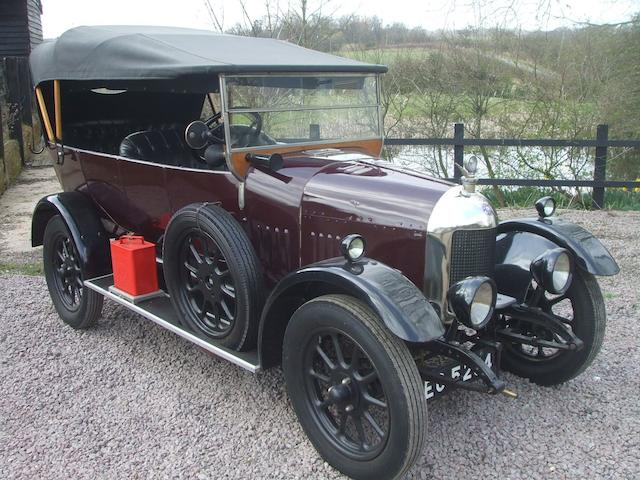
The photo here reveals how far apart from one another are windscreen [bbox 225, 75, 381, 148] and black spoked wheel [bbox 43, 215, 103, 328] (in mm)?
1671

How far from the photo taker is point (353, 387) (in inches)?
104

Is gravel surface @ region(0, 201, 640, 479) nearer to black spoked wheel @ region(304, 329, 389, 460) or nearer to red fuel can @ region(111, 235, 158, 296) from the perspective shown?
black spoked wheel @ region(304, 329, 389, 460)

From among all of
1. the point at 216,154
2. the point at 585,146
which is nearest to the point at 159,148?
the point at 216,154

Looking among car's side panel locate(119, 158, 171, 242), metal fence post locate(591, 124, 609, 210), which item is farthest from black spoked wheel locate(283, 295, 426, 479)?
metal fence post locate(591, 124, 609, 210)

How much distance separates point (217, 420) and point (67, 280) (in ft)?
6.56

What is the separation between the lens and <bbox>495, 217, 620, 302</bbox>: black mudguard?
317 cm

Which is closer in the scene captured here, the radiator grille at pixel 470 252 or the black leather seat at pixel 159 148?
the radiator grille at pixel 470 252

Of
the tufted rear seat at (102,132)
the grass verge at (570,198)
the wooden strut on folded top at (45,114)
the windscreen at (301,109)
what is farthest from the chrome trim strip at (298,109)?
the grass verge at (570,198)

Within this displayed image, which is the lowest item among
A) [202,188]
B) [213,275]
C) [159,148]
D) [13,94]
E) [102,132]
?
[213,275]

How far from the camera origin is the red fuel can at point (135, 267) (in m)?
3.79

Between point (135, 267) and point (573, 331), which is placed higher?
point (135, 267)

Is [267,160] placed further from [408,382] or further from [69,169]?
[69,169]

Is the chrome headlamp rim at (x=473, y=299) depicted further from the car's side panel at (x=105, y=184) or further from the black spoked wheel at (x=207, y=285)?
the car's side panel at (x=105, y=184)

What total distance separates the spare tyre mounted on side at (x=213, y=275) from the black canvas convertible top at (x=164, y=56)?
76 cm
